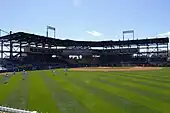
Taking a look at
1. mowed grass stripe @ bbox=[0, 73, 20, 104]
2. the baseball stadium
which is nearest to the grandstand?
the baseball stadium

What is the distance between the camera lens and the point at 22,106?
1458 centimetres

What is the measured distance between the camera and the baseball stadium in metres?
15.2

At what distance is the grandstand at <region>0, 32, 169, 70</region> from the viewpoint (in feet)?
260

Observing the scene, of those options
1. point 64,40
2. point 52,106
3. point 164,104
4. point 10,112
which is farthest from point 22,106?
point 64,40

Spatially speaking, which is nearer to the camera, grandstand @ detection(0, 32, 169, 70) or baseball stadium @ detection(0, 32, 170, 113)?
baseball stadium @ detection(0, 32, 170, 113)

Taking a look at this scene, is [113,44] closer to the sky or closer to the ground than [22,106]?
closer to the sky

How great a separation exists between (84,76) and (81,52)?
6221 cm

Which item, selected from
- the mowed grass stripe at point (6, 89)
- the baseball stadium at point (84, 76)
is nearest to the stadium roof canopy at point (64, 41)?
the baseball stadium at point (84, 76)

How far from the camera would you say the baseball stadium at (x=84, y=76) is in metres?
15.2

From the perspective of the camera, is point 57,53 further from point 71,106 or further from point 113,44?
point 71,106

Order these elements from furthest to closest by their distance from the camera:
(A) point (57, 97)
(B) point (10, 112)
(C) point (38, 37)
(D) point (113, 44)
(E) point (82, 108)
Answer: (D) point (113, 44), (C) point (38, 37), (A) point (57, 97), (E) point (82, 108), (B) point (10, 112)

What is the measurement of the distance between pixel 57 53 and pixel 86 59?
49.5ft

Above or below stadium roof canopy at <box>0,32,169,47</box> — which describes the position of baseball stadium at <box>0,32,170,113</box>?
below

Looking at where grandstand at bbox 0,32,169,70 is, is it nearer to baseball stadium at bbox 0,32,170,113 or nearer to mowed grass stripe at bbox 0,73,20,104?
baseball stadium at bbox 0,32,170,113
